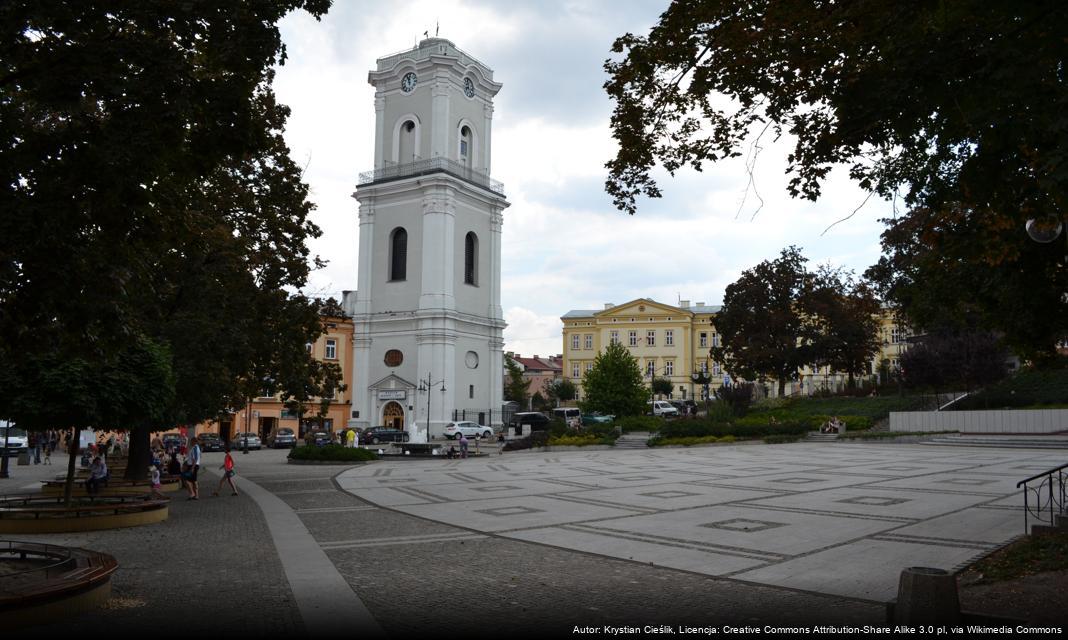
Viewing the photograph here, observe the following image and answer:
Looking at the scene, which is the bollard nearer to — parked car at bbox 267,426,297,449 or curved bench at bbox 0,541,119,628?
curved bench at bbox 0,541,119,628

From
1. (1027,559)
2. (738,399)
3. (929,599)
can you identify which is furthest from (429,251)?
(929,599)

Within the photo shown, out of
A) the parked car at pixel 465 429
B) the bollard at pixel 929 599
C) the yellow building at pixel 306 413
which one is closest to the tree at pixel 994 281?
the bollard at pixel 929 599

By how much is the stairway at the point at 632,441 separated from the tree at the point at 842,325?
20221mm

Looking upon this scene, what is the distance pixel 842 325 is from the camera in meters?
57.6

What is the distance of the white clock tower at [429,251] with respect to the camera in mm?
59969

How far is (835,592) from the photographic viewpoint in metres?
7.61

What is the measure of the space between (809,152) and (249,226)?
17407mm

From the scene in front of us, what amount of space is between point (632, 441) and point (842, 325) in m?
24.0

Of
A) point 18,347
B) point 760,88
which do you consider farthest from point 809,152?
point 18,347

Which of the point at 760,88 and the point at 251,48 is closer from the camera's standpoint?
the point at 251,48

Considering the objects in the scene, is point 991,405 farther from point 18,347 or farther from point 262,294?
point 18,347

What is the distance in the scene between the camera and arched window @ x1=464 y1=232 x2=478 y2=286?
64125mm

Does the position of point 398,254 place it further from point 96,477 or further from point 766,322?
point 96,477

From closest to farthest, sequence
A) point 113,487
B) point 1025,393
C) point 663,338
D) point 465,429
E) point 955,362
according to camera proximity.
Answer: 1. point 113,487
2. point 1025,393
3. point 955,362
4. point 465,429
5. point 663,338
